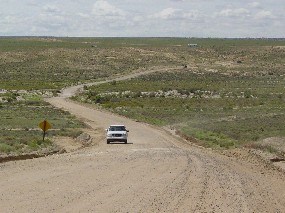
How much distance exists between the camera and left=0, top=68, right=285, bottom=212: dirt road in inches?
758

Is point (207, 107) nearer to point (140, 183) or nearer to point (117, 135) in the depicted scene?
point (117, 135)

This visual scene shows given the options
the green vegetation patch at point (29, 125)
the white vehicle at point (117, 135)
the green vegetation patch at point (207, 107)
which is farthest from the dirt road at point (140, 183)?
the green vegetation patch at point (207, 107)

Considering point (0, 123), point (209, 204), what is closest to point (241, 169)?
point (209, 204)

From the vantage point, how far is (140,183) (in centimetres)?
2353

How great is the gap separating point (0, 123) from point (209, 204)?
3922 cm

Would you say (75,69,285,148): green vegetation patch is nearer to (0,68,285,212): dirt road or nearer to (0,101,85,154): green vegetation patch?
(0,101,85,154): green vegetation patch

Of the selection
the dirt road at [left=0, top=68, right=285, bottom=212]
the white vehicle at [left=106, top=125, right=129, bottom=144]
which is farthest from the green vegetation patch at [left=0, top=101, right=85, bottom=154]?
the white vehicle at [left=106, top=125, right=129, bottom=144]

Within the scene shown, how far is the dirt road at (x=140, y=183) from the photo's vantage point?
19250 millimetres

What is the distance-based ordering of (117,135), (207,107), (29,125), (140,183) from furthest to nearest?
(207,107) → (29,125) → (117,135) → (140,183)

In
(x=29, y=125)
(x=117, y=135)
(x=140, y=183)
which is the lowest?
(x=29, y=125)

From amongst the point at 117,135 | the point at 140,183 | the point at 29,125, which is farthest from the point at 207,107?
the point at 140,183

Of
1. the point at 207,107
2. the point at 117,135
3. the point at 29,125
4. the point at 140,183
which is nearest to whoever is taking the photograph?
the point at 140,183

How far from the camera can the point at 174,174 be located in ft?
86.6

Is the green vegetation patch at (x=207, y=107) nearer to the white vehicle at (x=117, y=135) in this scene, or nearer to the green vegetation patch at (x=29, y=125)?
the white vehicle at (x=117, y=135)
